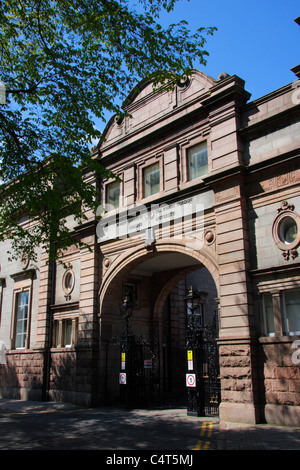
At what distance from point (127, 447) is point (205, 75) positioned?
11981 mm

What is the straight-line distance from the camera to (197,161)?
50.1ft

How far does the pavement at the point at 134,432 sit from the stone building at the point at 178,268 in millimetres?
1146

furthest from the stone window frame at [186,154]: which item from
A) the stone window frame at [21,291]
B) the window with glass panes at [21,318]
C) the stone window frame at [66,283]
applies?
the window with glass panes at [21,318]

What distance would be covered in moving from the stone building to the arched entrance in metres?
0.07

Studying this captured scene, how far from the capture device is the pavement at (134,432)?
358 inches

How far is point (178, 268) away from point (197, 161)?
571 cm

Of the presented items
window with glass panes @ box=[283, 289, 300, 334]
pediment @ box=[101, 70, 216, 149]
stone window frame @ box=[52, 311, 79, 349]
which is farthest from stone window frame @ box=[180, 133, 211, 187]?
stone window frame @ box=[52, 311, 79, 349]

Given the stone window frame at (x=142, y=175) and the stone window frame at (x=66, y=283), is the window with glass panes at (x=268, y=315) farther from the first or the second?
the stone window frame at (x=66, y=283)

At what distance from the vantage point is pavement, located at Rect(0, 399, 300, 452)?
910 centimetres

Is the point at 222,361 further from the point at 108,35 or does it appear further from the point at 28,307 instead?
the point at 28,307

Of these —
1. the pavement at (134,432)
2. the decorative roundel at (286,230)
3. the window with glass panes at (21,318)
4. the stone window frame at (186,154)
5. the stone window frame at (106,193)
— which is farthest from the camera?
the window with glass panes at (21,318)

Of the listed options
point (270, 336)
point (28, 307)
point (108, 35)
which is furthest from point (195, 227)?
point (28, 307)

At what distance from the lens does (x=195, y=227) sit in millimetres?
14336

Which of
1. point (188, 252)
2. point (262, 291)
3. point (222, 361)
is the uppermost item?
point (188, 252)
